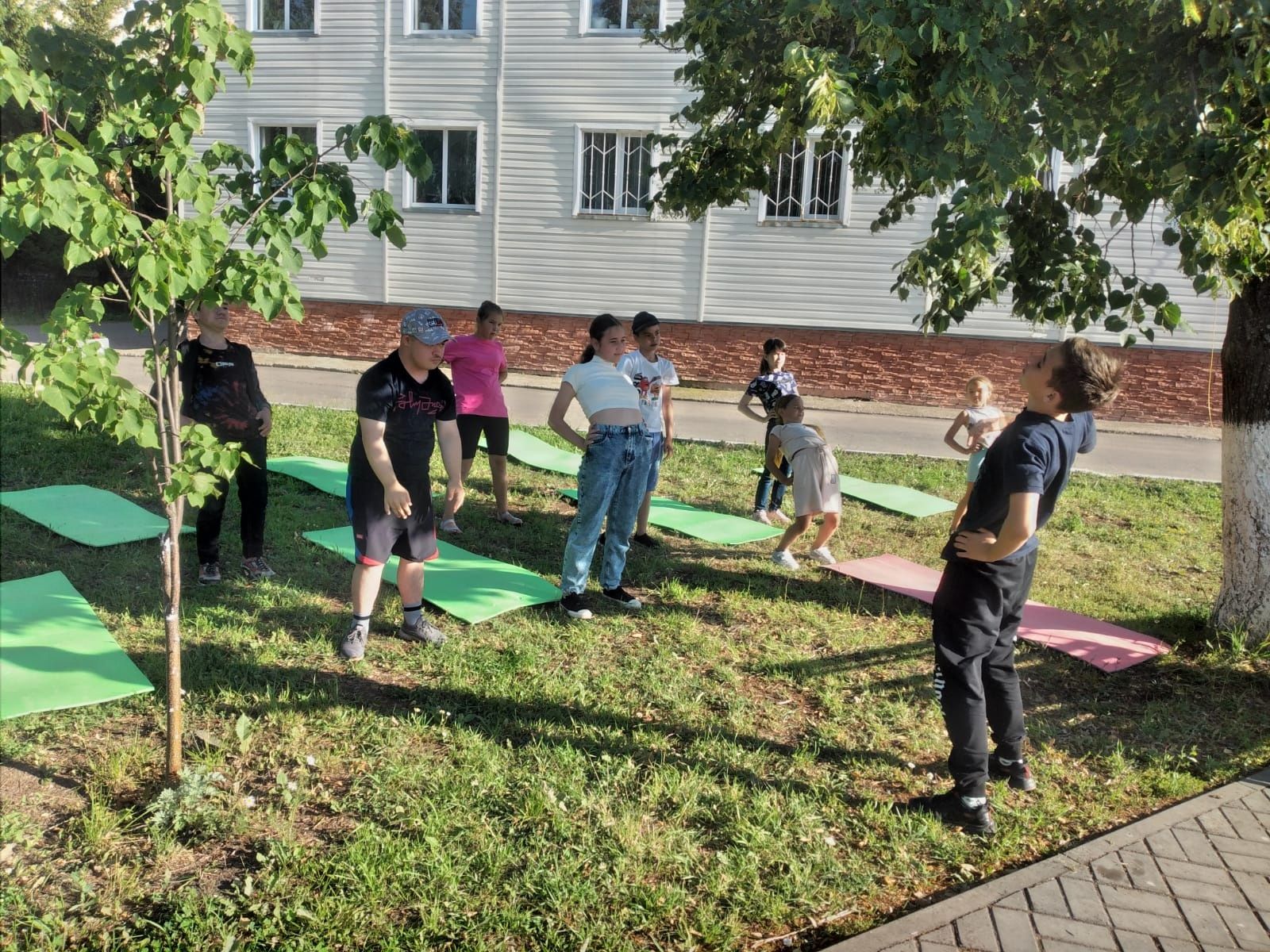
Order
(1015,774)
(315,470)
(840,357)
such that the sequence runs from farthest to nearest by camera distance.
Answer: (840,357), (315,470), (1015,774)

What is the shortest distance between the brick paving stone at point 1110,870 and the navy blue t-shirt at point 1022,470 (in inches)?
42.9

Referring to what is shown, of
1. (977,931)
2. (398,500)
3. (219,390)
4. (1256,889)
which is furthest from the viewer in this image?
(219,390)

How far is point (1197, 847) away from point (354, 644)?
3.60m

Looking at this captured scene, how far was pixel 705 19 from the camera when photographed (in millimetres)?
5312

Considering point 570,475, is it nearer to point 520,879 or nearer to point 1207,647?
point 1207,647

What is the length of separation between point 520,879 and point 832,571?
407cm

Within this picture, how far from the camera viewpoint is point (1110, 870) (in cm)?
354

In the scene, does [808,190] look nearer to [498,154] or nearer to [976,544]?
[498,154]

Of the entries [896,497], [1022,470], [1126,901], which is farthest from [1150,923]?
[896,497]

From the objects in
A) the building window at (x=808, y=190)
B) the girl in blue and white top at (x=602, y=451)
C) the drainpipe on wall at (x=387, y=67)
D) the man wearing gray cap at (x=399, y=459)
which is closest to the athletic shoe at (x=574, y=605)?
the girl in blue and white top at (x=602, y=451)

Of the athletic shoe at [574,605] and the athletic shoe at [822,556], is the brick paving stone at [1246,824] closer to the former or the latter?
the athletic shoe at [574,605]

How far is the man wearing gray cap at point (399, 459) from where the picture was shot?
4.57m

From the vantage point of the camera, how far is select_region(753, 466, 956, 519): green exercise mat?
881 centimetres

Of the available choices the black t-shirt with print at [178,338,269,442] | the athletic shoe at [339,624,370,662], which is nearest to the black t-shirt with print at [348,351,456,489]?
the athletic shoe at [339,624,370,662]
